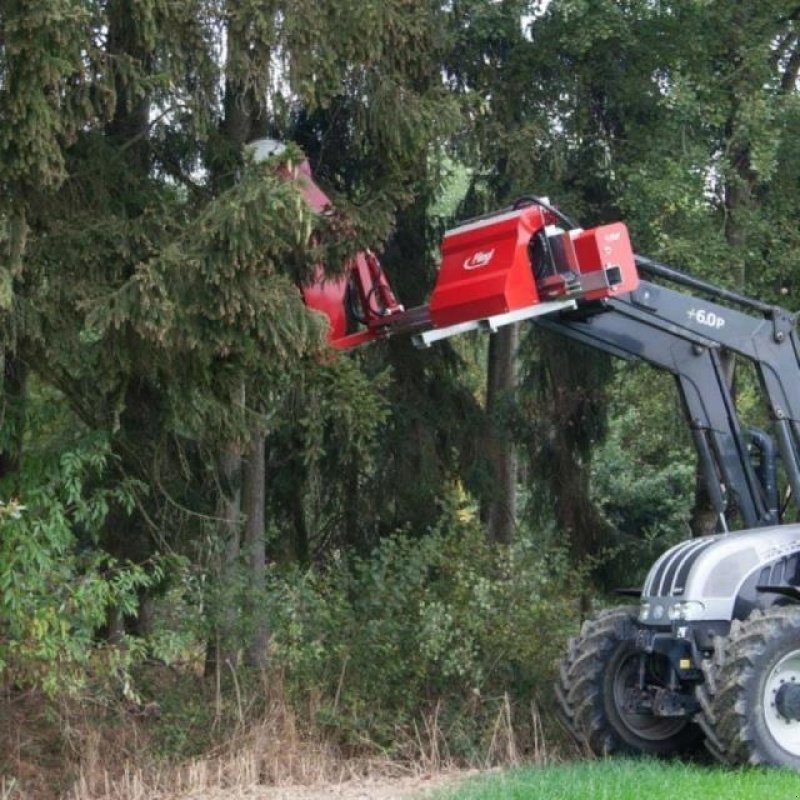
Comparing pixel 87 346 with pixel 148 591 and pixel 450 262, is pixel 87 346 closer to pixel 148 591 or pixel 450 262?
pixel 450 262

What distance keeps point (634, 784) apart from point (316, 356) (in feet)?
12.3

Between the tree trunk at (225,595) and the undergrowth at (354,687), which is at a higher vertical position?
the tree trunk at (225,595)

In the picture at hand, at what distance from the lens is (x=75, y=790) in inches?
431

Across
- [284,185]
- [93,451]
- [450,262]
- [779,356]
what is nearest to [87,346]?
[93,451]

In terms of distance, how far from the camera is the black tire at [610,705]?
10461 mm

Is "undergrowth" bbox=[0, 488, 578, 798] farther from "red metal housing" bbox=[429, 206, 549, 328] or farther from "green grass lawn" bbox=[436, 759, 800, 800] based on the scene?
"red metal housing" bbox=[429, 206, 549, 328]

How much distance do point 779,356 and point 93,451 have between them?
5162 millimetres

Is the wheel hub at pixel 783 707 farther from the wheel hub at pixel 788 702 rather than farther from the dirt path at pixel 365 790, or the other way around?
the dirt path at pixel 365 790

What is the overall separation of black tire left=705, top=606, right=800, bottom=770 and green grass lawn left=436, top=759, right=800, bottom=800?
0.18 metres

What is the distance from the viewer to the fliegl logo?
9.97 metres

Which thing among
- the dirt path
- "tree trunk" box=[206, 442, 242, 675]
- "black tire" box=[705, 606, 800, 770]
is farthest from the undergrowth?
"black tire" box=[705, 606, 800, 770]

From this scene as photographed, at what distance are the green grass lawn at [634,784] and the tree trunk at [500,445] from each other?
652 centimetres

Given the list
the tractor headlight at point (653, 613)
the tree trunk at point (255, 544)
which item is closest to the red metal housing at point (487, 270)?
the tractor headlight at point (653, 613)

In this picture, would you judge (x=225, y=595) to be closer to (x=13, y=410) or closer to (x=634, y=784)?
(x=13, y=410)
